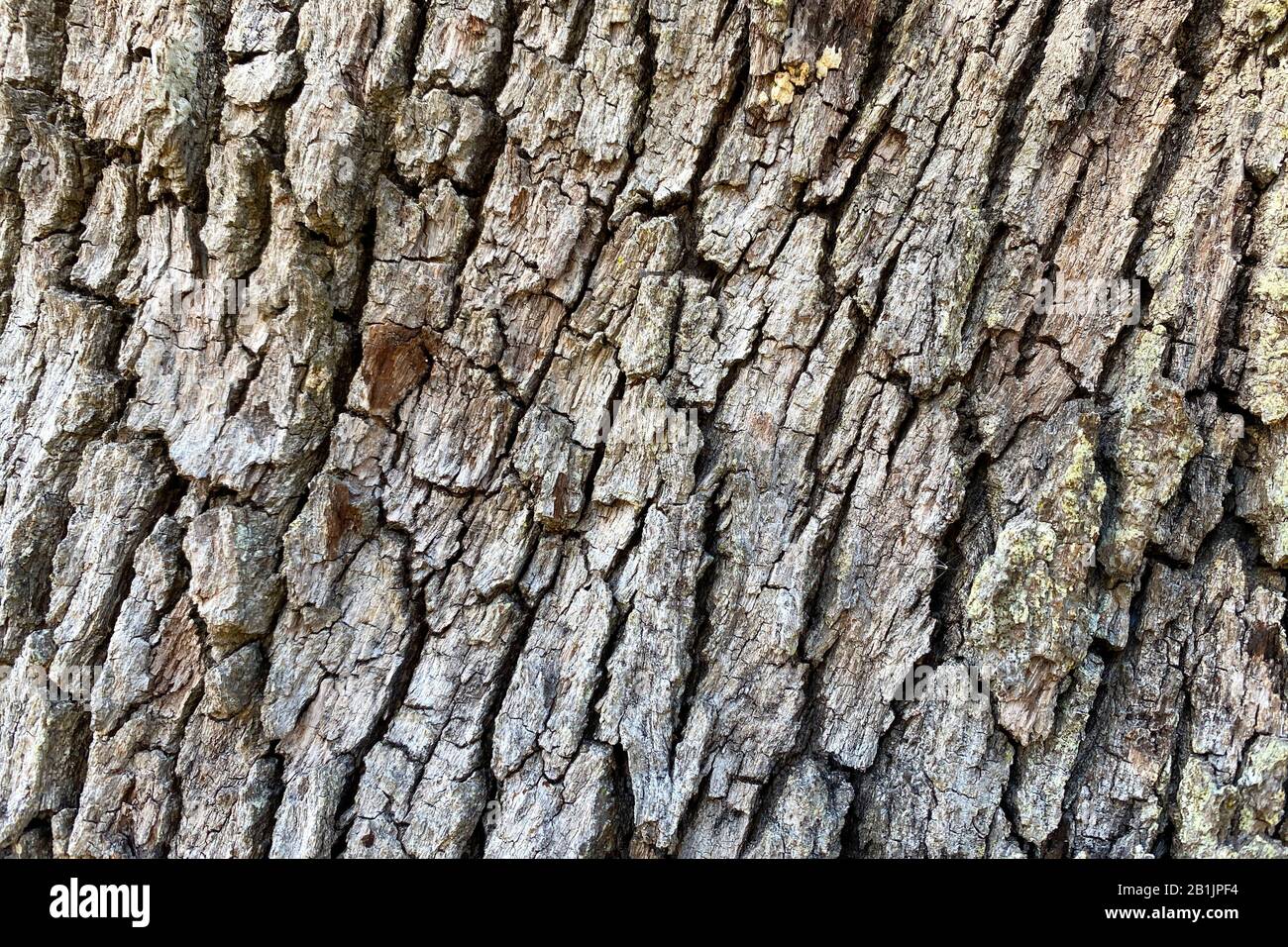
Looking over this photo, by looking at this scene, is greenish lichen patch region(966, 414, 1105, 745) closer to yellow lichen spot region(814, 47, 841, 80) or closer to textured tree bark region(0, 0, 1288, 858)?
textured tree bark region(0, 0, 1288, 858)

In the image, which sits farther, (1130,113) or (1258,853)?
(1130,113)

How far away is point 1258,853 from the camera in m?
1.98

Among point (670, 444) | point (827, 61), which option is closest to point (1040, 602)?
point (670, 444)

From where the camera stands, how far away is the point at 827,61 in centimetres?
214

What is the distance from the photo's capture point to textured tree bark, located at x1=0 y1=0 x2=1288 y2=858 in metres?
2.07

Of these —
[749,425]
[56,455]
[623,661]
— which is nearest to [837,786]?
[623,661]

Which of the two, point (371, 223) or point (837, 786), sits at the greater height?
point (371, 223)

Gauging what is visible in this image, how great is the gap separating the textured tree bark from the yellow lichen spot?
0.02m

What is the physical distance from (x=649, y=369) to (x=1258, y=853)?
199cm

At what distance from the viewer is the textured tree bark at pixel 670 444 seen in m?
2.07

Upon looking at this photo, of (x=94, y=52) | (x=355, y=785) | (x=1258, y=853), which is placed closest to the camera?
(x=1258, y=853)

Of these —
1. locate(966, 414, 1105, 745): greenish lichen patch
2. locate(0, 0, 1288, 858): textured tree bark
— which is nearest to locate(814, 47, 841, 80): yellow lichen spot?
locate(0, 0, 1288, 858): textured tree bark

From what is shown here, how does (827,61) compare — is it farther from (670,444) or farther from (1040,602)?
(1040,602)

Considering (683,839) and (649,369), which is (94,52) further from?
(683,839)
